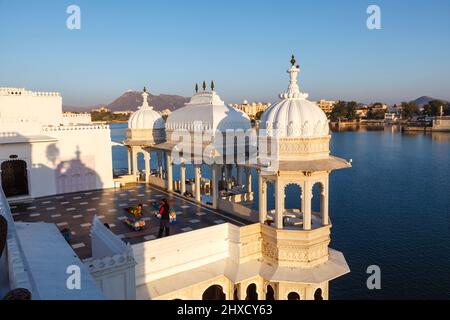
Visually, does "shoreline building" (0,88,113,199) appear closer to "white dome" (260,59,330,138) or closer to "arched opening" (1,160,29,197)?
"arched opening" (1,160,29,197)

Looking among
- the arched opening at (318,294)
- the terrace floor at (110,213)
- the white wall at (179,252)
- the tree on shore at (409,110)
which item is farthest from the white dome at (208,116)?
the tree on shore at (409,110)

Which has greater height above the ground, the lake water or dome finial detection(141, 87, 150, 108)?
dome finial detection(141, 87, 150, 108)

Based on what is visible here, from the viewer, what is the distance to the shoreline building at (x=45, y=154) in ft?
59.9

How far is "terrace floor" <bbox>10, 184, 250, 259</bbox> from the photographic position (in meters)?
12.5

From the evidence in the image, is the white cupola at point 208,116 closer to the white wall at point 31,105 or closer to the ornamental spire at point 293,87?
the ornamental spire at point 293,87

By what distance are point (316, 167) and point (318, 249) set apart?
2.81 m

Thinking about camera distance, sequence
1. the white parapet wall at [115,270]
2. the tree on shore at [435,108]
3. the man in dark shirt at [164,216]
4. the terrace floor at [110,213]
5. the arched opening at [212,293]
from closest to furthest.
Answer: the white parapet wall at [115,270]
the man in dark shirt at [164,216]
the terrace floor at [110,213]
the arched opening at [212,293]
the tree on shore at [435,108]

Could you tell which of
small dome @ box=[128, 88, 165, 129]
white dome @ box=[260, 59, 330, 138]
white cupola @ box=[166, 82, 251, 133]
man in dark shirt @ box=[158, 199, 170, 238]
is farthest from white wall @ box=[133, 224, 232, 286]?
small dome @ box=[128, 88, 165, 129]

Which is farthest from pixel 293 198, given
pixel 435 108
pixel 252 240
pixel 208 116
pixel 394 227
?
pixel 435 108

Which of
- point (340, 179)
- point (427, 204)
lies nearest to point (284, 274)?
point (427, 204)

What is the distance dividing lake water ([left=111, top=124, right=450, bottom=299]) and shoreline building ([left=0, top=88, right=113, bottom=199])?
1435 centimetres

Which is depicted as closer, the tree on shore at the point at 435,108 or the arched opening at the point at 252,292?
the arched opening at the point at 252,292

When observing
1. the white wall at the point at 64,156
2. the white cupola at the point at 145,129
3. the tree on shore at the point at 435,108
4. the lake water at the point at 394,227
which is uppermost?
the tree on shore at the point at 435,108

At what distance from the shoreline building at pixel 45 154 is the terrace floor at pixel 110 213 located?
85cm
